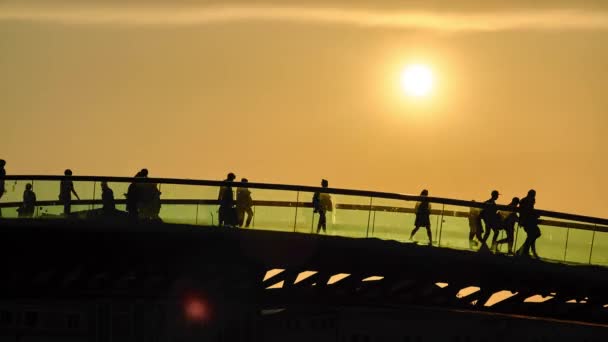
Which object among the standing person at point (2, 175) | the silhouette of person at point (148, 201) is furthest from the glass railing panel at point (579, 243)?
the standing person at point (2, 175)

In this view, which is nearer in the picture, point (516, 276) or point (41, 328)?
point (516, 276)

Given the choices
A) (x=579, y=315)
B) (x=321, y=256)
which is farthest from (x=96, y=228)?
(x=579, y=315)

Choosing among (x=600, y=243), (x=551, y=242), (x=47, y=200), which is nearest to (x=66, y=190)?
(x=47, y=200)

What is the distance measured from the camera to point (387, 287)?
53406 mm

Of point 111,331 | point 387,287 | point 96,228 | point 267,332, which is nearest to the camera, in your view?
point 96,228

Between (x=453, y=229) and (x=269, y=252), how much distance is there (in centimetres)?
415

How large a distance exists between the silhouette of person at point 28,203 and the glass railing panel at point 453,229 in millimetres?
8996

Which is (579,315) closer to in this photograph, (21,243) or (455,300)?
(455,300)

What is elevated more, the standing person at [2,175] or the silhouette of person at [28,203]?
the standing person at [2,175]

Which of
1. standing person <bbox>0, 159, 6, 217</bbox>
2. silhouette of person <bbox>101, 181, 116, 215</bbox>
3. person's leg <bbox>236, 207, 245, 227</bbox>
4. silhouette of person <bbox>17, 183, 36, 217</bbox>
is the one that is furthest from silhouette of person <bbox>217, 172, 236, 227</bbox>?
standing person <bbox>0, 159, 6, 217</bbox>

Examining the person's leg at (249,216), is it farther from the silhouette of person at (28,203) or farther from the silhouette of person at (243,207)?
the silhouette of person at (28,203)

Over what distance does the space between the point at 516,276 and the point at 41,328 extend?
3301 inches

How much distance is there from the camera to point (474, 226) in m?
50.9

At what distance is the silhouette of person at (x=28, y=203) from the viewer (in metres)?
50.2
